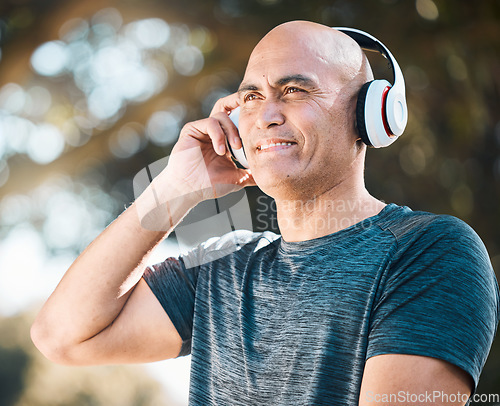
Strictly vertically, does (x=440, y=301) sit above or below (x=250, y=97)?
below

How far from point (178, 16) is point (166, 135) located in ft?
2.73

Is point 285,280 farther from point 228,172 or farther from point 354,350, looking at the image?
point 228,172

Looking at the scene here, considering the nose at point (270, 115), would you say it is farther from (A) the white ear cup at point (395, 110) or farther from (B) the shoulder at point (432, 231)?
(B) the shoulder at point (432, 231)

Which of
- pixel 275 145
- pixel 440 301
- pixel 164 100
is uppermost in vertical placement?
pixel 164 100

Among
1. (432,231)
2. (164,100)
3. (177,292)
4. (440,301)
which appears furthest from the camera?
(164,100)

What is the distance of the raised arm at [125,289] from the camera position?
1534mm

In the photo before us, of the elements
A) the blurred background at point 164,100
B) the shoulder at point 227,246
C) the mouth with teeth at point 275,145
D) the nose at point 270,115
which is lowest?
the shoulder at point 227,246

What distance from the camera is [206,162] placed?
1.72 m

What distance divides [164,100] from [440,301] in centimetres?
256

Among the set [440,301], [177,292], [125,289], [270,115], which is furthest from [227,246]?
[440,301]

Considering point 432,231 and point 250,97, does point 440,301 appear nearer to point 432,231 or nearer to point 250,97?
point 432,231

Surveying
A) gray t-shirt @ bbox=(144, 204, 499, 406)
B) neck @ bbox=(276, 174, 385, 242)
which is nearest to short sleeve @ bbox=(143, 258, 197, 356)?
gray t-shirt @ bbox=(144, 204, 499, 406)

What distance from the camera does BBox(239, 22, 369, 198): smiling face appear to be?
1.39 m

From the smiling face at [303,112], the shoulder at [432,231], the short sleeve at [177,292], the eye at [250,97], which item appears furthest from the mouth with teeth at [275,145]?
the short sleeve at [177,292]
